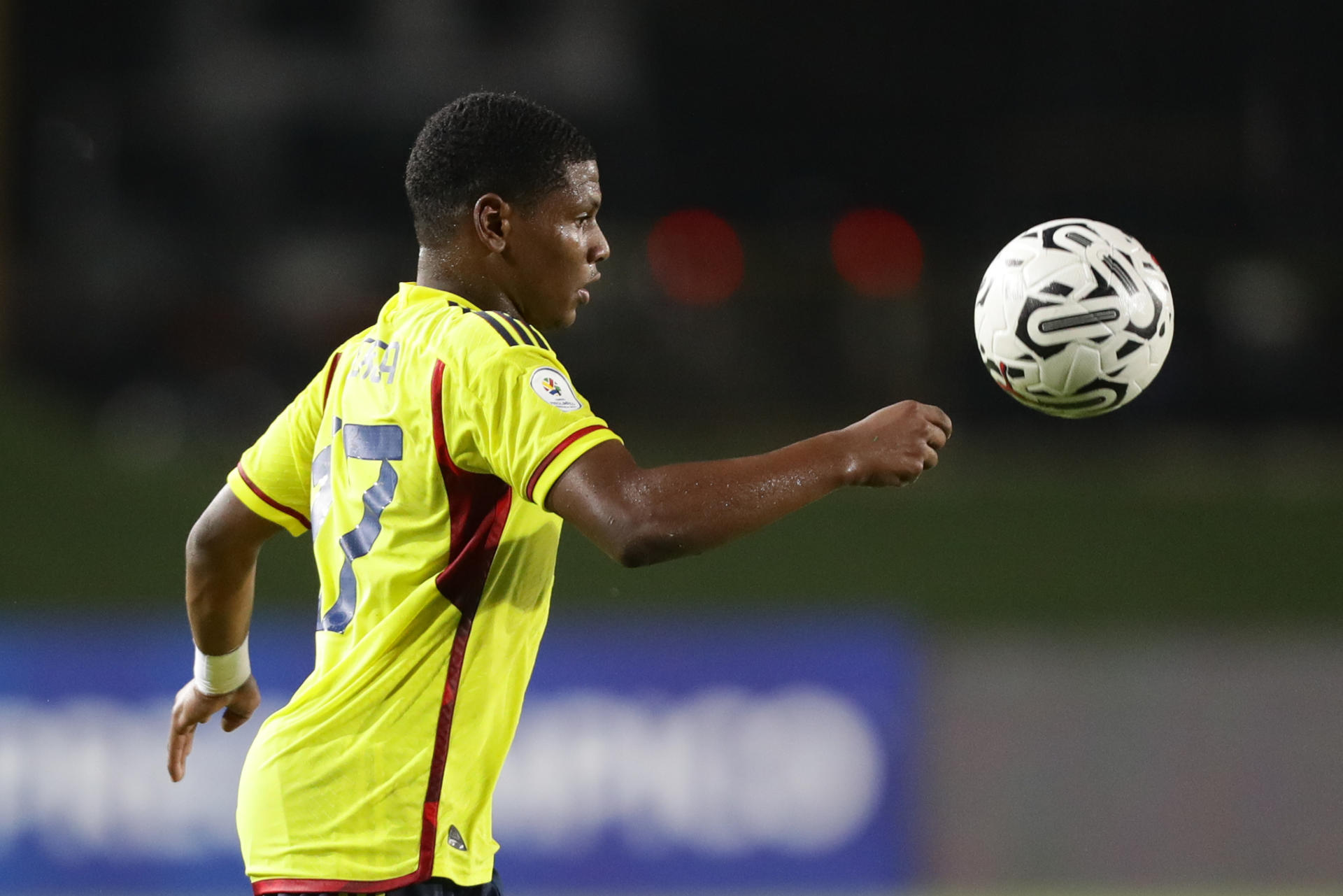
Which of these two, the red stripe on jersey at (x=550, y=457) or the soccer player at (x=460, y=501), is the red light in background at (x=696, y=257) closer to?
the soccer player at (x=460, y=501)

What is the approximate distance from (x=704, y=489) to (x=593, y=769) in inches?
215

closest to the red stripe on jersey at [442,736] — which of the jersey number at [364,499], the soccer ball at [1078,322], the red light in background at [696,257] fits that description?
the jersey number at [364,499]

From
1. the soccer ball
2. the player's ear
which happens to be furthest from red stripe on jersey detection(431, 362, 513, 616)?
the soccer ball

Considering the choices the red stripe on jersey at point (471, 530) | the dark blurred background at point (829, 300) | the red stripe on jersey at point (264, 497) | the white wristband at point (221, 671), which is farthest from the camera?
the dark blurred background at point (829, 300)

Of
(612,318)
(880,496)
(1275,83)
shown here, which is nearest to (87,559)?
(612,318)

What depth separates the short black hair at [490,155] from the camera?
3.02m

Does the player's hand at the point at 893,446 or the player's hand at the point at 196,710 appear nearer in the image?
the player's hand at the point at 893,446

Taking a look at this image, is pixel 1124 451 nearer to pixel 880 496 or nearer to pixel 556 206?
pixel 880 496

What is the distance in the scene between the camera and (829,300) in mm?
9039

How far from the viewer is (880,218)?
378 inches

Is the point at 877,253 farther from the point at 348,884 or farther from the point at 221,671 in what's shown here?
the point at 348,884

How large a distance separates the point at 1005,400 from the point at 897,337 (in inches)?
25.8

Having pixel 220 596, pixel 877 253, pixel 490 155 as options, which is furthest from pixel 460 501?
pixel 877 253

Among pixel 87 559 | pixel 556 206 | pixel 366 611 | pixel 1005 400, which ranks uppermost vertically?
pixel 1005 400
